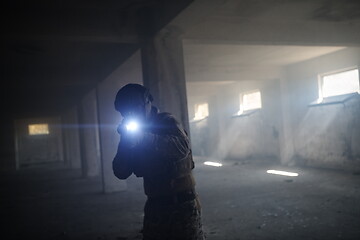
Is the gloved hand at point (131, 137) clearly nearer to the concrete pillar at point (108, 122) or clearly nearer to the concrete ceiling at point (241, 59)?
the concrete ceiling at point (241, 59)

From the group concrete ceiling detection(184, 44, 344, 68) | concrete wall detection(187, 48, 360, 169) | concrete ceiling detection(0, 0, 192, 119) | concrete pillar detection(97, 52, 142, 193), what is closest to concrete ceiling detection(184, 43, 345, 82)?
concrete ceiling detection(184, 44, 344, 68)

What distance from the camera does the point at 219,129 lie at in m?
17.3

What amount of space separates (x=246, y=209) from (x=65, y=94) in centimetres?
992

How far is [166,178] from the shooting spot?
90.6 inches

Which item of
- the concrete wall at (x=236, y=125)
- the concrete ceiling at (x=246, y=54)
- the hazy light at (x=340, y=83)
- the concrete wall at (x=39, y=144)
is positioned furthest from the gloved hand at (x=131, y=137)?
the concrete wall at (x=39, y=144)

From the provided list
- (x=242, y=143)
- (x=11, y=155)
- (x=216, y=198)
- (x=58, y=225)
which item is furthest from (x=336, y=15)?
(x=11, y=155)

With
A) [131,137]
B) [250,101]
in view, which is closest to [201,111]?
[250,101]

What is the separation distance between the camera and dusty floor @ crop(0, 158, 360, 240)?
5223mm

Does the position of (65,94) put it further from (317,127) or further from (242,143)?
(317,127)

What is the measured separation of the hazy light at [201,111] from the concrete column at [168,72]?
581 inches

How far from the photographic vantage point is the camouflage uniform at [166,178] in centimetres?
223

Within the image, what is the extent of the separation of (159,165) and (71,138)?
1786cm

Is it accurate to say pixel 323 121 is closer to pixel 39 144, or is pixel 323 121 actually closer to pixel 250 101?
pixel 250 101

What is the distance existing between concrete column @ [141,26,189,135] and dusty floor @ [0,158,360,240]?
82.8 inches
